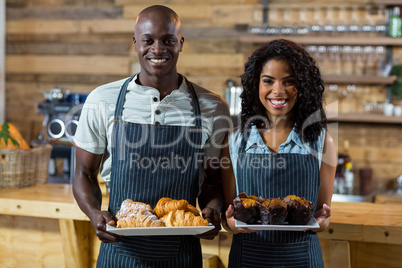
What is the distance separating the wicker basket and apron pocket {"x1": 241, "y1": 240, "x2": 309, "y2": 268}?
1.44 metres

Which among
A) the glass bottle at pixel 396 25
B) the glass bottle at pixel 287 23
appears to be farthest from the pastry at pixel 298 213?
the glass bottle at pixel 396 25

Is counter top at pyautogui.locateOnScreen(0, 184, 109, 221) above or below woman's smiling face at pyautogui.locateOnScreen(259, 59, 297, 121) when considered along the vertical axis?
below

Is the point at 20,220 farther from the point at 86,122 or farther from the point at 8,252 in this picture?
the point at 86,122

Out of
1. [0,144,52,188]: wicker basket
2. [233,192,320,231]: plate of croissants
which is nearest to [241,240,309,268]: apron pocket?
[233,192,320,231]: plate of croissants

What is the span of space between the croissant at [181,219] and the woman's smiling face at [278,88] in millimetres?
502

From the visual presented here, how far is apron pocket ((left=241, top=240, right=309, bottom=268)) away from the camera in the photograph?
1.78m

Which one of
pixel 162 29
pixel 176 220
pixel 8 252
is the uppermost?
pixel 162 29

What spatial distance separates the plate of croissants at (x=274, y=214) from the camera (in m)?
1.55

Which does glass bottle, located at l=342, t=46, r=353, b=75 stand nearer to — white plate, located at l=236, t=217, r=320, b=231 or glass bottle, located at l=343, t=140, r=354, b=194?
glass bottle, located at l=343, t=140, r=354, b=194

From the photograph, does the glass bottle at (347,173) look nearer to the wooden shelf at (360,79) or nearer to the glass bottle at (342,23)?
the wooden shelf at (360,79)

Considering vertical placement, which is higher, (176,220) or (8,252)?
(176,220)

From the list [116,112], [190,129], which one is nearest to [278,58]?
[190,129]

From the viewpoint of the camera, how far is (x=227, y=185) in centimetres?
185

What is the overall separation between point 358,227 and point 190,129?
2.68ft
